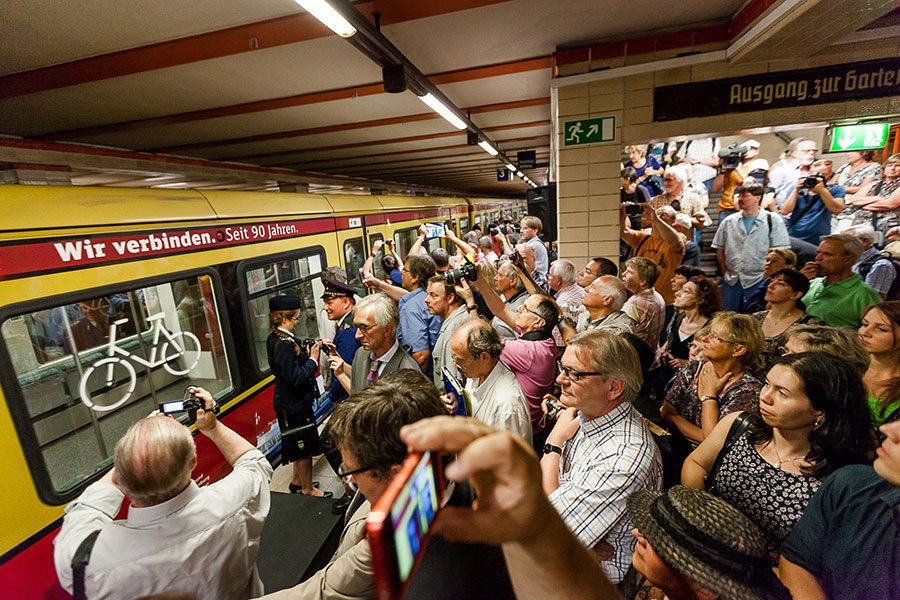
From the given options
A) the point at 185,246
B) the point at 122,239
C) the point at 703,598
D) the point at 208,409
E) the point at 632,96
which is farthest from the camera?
the point at 632,96

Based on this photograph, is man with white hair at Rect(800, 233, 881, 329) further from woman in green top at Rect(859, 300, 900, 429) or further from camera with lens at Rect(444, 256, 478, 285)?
camera with lens at Rect(444, 256, 478, 285)

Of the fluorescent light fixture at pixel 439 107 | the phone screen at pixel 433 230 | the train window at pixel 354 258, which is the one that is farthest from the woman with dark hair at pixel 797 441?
the train window at pixel 354 258

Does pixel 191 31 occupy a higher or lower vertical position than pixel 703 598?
higher

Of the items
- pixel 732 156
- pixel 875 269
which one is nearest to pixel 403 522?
pixel 875 269

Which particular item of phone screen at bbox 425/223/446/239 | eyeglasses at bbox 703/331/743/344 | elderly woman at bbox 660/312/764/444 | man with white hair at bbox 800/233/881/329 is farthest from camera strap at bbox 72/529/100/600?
man with white hair at bbox 800/233/881/329

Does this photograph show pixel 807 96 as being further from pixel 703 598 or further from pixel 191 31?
pixel 191 31

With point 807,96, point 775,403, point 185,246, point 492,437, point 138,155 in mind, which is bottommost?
point 775,403

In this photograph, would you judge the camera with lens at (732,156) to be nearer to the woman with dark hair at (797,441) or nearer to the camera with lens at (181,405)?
the woman with dark hair at (797,441)

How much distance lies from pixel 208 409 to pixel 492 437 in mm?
1814

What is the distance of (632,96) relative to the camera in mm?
3828

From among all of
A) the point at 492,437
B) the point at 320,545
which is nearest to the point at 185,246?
the point at 320,545

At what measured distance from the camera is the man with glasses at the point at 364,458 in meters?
1.07

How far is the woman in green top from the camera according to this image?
1.98m

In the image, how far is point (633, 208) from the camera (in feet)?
14.7
